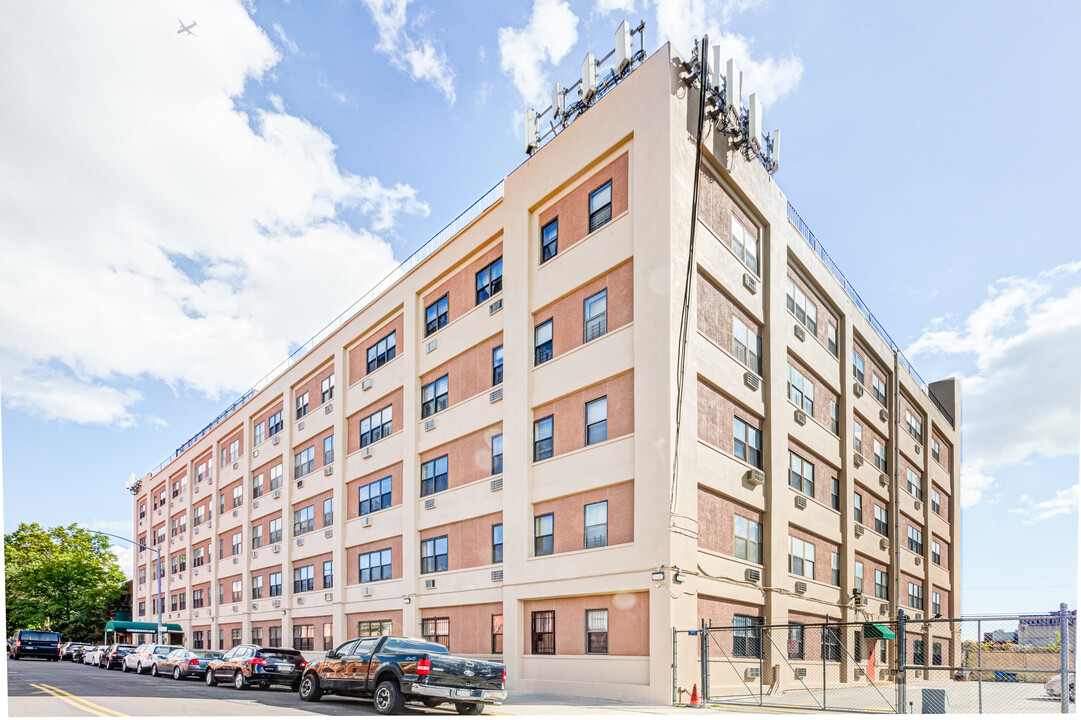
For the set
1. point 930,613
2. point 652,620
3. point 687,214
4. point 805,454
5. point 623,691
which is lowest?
point 930,613

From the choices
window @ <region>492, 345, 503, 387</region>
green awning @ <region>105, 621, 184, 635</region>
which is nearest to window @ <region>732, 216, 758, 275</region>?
window @ <region>492, 345, 503, 387</region>

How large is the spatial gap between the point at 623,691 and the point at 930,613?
28.9 m

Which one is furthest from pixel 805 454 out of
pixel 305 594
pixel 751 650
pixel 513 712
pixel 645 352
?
pixel 305 594

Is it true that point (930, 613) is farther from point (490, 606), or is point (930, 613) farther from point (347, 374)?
point (347, 374)

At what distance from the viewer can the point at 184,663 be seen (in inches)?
1321

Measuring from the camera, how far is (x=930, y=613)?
44.6m

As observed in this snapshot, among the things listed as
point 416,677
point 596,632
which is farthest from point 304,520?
point 416,677

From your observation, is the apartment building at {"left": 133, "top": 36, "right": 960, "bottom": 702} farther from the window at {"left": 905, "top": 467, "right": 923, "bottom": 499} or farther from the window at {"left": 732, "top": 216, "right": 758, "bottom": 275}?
the window at {"left": 905, "top": 467, "right": 923, "bottom": 499}

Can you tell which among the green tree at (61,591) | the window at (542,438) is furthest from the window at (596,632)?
the green tree at (61,591)

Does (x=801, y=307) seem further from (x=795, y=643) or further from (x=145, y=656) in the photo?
(x=145, y=656)

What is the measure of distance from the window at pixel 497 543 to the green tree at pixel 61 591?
61465 millimetres

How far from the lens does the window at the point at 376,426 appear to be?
37.1m

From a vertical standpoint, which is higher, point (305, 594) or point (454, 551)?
point (454, 551)

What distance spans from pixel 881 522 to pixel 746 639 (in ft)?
55.2
